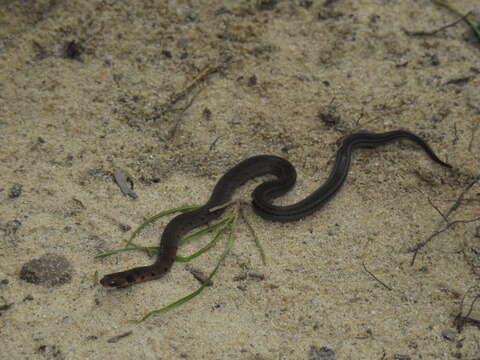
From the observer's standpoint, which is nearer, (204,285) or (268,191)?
(204,285)

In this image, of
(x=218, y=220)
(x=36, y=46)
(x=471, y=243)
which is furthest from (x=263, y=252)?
(x=36, y=46)

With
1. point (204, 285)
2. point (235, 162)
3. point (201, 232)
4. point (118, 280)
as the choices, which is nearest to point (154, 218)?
point (201, 232)

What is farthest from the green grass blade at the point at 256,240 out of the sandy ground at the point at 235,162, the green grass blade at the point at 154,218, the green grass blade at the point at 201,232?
the green grass blade at the point at 154,218

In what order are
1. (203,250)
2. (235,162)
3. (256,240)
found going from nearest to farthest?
(203,250) < (256,240) < (235,162)

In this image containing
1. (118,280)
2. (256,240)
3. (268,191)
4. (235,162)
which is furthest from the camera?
(235,162)

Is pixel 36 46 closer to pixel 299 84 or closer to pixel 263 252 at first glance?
pixel 299 84

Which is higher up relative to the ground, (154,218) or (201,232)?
(201,232)

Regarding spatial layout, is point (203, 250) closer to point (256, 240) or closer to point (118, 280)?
point (256, 240)


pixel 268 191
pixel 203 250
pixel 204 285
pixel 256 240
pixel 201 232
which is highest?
pixel 268 191

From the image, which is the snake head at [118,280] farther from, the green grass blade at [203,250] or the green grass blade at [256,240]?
the green grass blade at [256,240]
